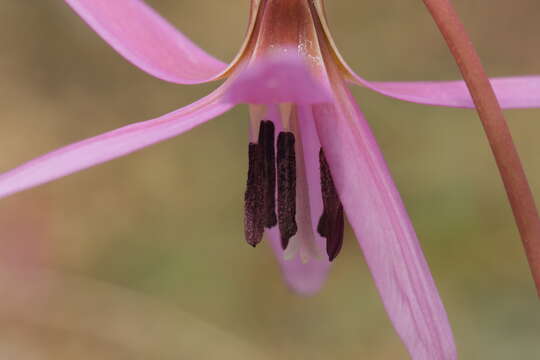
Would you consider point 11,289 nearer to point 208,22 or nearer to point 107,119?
point 107,119

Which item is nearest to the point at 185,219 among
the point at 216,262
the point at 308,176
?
the point at 216,262

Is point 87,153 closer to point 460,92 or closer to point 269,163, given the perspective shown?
point 269,163

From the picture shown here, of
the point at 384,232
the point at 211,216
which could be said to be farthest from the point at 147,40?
the point at 211,216

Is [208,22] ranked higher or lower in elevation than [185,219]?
higher

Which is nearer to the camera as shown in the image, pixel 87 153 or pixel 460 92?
pixel 87 153

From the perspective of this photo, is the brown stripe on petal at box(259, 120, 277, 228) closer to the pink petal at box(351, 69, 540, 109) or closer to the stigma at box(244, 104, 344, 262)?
the stigma at box(244, 104, 344, 262)

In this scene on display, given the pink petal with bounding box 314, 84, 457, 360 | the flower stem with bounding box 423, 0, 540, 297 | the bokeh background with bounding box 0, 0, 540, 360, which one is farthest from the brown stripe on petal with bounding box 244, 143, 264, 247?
the bokeh background with bounding box 0, 0, 540, 360
